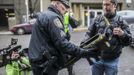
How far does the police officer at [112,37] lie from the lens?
559cm

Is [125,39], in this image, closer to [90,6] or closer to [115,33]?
[115,33]

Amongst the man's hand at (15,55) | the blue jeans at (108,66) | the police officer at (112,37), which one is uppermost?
the police officer at (112,37)

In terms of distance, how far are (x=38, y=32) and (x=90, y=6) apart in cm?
3833

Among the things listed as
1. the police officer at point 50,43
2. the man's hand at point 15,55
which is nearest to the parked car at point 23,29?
the man's hand at point 15,55

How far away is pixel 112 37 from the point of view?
17.9 feet

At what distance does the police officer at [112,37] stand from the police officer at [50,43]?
0.94 m

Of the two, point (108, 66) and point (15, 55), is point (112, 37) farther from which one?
point (15, 55)

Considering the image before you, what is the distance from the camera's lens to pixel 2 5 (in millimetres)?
41438

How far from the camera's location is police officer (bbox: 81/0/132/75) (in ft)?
18.3

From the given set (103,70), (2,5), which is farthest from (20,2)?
(103,70)

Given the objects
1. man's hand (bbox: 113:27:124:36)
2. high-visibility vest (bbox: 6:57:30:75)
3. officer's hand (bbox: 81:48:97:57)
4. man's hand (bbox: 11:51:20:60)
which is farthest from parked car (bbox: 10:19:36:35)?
officer's hand (bbox: 81:48:97:57)

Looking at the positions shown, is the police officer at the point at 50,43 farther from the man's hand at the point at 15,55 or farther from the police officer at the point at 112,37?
the man's hand at the point at 15,55

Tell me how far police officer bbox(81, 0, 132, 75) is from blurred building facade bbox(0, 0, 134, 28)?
1306 inches

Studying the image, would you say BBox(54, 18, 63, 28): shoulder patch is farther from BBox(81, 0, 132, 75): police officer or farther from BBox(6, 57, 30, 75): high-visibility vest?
BBox(6, 57, 30, 75): high-visibility vest
